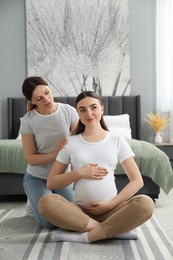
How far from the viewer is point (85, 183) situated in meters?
2.49

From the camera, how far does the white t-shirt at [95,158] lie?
2.47m

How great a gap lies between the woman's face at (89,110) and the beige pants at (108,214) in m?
0.49

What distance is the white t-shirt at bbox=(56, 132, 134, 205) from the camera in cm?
247

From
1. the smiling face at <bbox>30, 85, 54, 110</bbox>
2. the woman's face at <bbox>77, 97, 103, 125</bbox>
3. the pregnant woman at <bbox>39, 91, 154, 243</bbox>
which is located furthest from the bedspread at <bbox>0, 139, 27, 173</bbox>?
the woman's face at <bbox>77, 97, 103, 125</bbox>

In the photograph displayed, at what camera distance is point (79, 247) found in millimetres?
2305

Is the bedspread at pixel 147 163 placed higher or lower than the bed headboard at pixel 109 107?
lower

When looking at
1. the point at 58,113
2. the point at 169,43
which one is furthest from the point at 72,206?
the point at 169,43

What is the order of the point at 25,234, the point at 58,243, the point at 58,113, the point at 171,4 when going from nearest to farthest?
the point at 58,243, the point at 25,234, the point at 58,113, the point at 171,4

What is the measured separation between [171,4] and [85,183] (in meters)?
3.71

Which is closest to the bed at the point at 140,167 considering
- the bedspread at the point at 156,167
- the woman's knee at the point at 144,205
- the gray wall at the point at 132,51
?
the bedspread at the point at 156,167

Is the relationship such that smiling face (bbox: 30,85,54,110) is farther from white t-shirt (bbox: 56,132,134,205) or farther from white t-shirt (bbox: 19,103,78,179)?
white t-shirt (bbox: 56,132,134,205)

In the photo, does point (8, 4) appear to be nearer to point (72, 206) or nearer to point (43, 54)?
point (43, 54)

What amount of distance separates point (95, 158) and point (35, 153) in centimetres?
54

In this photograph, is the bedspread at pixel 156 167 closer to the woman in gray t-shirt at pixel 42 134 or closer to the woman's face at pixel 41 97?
the woman in gray t-shirt at pixel 42 134
